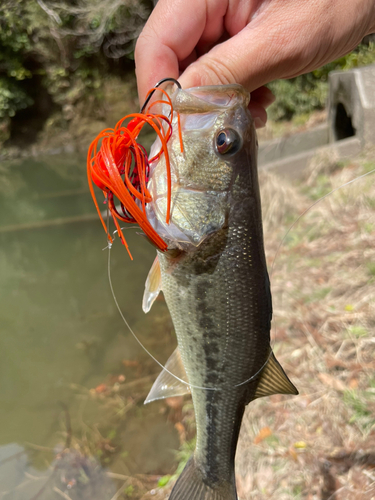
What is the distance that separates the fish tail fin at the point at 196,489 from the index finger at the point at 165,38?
1870 mm

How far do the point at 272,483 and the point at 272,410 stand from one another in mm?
546

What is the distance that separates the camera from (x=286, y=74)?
1.89 metres

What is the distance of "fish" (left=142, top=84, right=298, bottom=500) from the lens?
134 cm

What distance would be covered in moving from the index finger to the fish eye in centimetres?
60

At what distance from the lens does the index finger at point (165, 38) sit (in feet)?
5.62

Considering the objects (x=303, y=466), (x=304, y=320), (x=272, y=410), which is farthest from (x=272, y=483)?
(x=304, y=320)

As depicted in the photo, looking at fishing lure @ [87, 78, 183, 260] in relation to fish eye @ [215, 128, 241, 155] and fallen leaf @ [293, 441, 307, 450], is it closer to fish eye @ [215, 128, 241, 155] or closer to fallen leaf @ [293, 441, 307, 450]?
fish eye @ [215, 128, 241, 155]

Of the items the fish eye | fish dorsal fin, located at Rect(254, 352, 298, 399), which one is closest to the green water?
fish dorsal fin, located at Rect(254, 352, 298, 399)

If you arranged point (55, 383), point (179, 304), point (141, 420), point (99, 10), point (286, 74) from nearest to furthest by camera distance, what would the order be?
point (179, 304), point (286, 74), point (141, 420), point (55, 383), point (99, 10)

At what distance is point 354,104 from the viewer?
627 centimetres

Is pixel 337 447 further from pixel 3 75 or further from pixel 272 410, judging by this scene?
pixel 3 75

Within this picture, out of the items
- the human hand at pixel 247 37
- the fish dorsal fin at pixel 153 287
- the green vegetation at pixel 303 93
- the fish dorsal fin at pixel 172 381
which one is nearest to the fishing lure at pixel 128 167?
the fish dorsal fin at pixel 153 287

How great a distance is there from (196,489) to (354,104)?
6569 millimetres

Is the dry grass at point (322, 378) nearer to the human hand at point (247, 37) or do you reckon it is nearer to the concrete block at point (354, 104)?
the human hand at point (247, 37)
